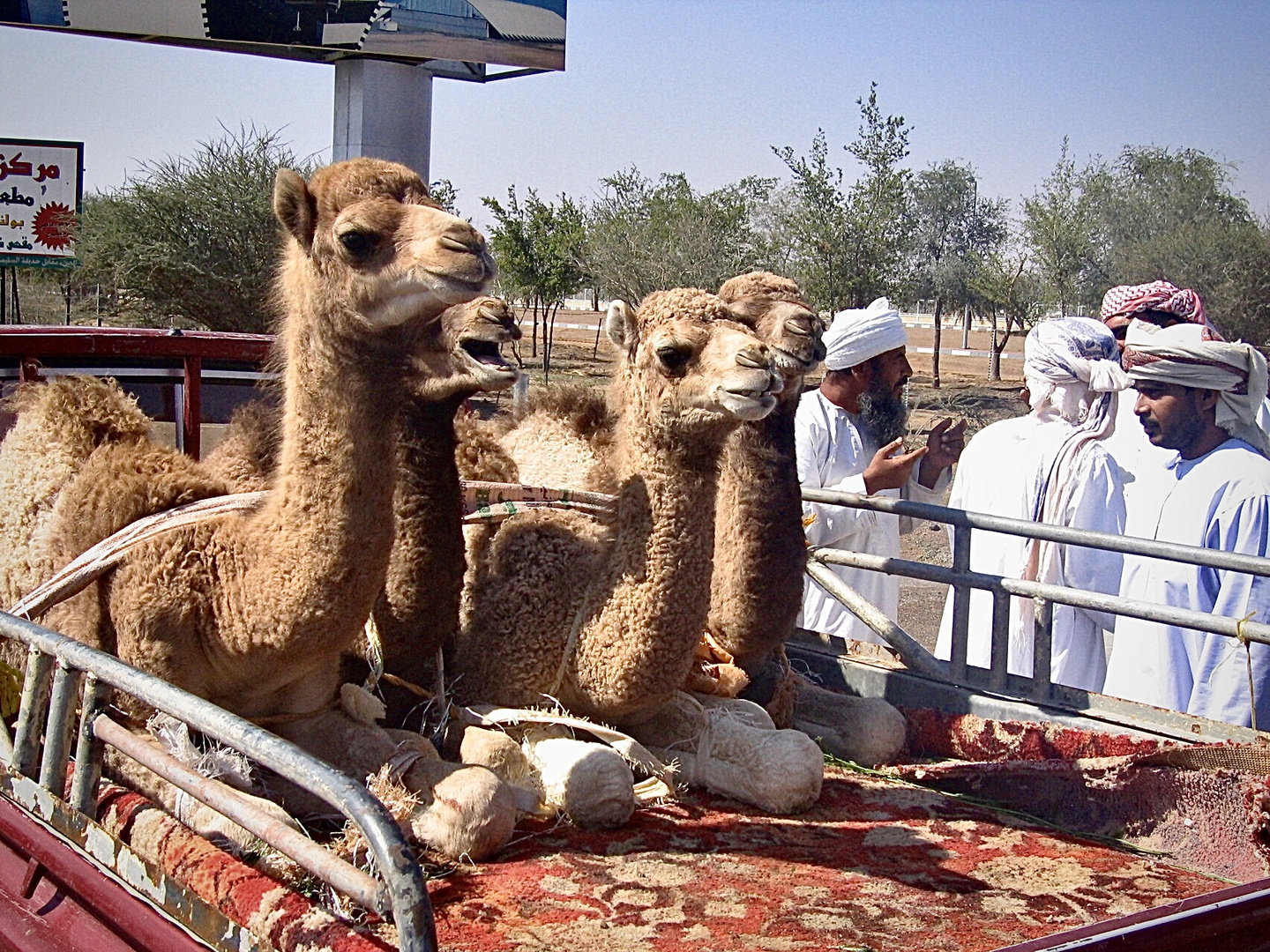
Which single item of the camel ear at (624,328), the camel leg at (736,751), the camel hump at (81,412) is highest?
the camel ear at (624,328)

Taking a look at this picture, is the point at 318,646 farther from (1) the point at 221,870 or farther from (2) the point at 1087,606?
(2) the point at 1087,606

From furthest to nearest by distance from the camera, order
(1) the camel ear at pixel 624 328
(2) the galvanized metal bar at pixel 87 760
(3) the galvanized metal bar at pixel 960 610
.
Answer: (3) the galvanized metal bar at pixel 960 610, (1) the camel ear at pixel 624 328, (2) the galvanized metal bar at pixel 87 760

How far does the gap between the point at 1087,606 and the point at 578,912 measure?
7.17 feet

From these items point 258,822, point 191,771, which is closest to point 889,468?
point 191,771

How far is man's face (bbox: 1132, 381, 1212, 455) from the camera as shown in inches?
212

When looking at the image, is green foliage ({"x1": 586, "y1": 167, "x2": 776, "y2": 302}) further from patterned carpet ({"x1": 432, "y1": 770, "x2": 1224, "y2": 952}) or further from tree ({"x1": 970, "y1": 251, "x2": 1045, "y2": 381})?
patterned carpet ({"x1": 432, "y1": 770, "x2": 1224, "y2": 952})

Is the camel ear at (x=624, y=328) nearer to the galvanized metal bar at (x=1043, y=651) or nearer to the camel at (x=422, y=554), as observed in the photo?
the camel at (x=422, y=554)

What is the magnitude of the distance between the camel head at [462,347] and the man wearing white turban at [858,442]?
237cm

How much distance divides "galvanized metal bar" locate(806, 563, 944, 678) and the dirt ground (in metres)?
4.30

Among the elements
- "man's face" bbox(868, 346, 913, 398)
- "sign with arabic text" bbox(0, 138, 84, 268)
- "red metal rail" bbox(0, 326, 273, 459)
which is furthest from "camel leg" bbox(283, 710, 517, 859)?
"sign with arabic text" bbox(0, 138, 84, 268)

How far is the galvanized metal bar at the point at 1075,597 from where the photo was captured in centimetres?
382

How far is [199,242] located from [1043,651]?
22.1m

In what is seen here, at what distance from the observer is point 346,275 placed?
336cm

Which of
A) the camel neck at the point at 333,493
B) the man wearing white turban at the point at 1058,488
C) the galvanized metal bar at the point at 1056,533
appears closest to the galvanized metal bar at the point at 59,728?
the camel neck at the point at 333,493
